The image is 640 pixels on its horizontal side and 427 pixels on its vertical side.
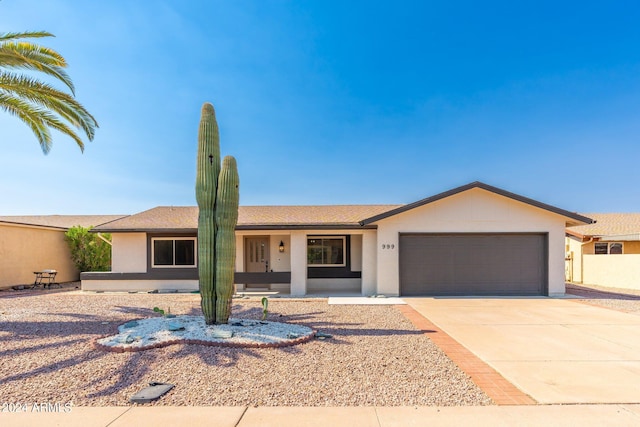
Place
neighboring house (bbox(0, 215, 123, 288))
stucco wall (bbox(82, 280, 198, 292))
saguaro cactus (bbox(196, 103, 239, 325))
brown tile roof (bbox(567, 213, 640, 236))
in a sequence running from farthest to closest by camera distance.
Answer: brown tile roof (bbox(567, 213, 640, 236)) < neighboring house (bbox(0, 215, 123, 288)) < stucco wall (bbox(82, 280, 198, 292)) < saguaro cactus (bbox(196, 103, 239, 325))

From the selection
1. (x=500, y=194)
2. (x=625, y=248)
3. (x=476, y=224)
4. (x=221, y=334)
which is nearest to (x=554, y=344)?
(x=221, y=334)

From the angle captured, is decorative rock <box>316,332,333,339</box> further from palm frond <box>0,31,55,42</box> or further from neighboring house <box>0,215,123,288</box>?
neighboring house <box>0,215,123,288</box>

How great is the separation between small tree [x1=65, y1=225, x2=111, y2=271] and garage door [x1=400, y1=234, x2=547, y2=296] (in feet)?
52.4

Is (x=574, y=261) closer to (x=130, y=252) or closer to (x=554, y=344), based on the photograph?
(x=554, y=344)

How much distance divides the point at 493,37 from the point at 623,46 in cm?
468

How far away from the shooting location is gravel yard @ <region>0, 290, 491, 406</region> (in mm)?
4250

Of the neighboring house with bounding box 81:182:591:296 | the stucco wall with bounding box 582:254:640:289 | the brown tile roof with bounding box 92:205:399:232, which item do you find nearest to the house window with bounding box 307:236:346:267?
the brown tile roof with bounding box 92:205:399:232

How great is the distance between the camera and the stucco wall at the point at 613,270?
16484mm

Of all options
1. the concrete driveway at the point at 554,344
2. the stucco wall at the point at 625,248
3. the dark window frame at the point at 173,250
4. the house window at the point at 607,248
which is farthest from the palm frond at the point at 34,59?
the house window at the point at 607,248

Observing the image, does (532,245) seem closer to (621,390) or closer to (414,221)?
(414,221)

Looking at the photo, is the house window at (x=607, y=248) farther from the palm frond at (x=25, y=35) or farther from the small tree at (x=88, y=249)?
the small tree at (x=88, y=249)

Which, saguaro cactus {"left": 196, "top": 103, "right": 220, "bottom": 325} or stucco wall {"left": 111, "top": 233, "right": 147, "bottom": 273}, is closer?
saguaro cactus {"left": 196, "top": 103, "right": 220, "bottom": 325}

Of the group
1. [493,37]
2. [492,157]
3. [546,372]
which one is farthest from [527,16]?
[546,372]

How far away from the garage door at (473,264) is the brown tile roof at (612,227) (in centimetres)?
871
